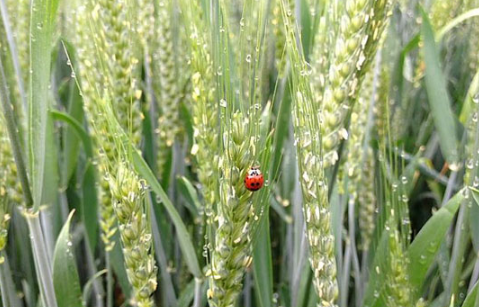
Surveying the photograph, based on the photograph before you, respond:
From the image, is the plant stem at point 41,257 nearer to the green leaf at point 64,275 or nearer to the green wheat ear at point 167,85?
the green leaf at point 64,275

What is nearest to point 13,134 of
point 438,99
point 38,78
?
point 38,78

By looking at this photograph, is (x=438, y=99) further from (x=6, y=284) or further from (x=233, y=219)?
(x=6, y=284)

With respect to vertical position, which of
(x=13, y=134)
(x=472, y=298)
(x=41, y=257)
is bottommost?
(x=472, y=298)

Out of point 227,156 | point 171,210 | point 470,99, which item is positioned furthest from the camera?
point 470,99

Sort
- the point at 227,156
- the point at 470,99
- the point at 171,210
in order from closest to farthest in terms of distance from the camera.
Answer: the point at 227,156, the point at 171,210, the point at 470,99

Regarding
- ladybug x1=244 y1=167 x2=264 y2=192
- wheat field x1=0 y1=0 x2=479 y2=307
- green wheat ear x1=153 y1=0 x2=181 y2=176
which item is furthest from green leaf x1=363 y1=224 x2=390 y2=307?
green wheat ear x1=153 y1=0 x2=181 y2=176
